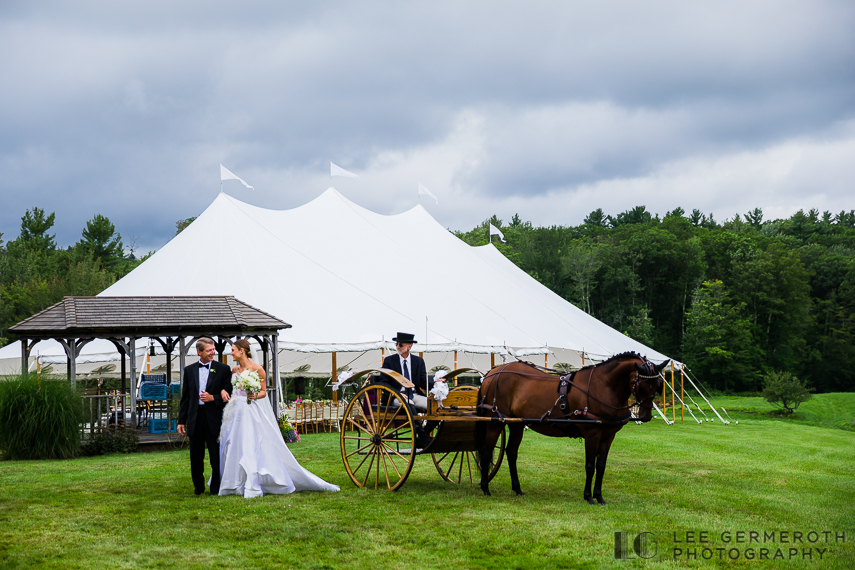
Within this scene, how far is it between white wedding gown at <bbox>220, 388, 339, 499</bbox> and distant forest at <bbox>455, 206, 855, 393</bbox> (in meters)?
41.0

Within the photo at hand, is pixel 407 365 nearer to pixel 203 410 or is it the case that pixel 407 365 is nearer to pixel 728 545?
pixel 203 410

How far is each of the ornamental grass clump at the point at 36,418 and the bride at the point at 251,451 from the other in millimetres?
5178

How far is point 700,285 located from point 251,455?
164 feet

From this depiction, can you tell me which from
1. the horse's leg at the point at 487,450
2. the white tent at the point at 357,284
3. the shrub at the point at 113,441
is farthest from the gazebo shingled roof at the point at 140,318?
the horse's leg at the point at 487,450

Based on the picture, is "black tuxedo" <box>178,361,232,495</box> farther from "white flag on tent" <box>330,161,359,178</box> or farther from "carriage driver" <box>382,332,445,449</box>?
"white flag on tent" <box>330,161,359,178</box>

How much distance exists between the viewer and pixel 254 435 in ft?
27.3

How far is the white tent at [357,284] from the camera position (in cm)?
2092

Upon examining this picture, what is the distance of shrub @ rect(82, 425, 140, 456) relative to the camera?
1302 cm

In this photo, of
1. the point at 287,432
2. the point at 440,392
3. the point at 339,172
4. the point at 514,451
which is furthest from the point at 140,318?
the point at 339,172

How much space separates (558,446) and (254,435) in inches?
307

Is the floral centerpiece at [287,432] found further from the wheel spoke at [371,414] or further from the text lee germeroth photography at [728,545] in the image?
the text lee germeroth photography at [728,545]

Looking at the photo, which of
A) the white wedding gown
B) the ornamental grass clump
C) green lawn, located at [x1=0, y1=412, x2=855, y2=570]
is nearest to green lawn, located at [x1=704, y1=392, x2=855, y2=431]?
green lawn, located at [x1=0, y1=412, x2=855, y2=570]

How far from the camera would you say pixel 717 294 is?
49.6 metres

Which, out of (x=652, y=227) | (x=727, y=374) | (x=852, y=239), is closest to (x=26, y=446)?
(x=727, y=374)
